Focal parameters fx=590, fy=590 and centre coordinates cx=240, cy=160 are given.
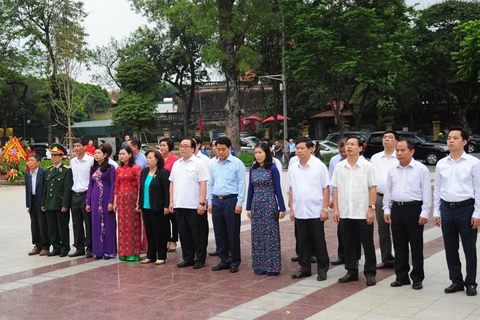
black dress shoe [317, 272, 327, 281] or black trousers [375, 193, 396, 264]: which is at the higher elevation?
black trousers [375, 193, 396, 264]

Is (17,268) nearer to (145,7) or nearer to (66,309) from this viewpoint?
(66,309)

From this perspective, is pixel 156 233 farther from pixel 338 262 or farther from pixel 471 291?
pixel 471 291

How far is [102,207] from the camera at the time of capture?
28.1ft

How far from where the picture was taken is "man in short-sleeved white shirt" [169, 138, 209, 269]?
791cm

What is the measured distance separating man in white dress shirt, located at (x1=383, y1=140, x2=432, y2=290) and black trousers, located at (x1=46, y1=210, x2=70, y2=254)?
4989 millimetres

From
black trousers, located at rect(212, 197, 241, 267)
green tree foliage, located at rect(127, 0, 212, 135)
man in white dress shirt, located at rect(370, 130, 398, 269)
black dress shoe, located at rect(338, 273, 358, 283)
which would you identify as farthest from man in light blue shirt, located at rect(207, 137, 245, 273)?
green tree foliage, located at rect(127, 0, 212, 135)

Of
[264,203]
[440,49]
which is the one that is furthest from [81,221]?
[440,49]

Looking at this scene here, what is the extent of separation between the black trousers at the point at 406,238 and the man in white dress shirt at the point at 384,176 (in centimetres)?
84

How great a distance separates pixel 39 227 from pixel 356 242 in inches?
202

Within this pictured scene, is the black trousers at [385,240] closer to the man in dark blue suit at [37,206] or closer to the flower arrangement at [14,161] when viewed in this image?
the man in dark blue suit at [37,206]

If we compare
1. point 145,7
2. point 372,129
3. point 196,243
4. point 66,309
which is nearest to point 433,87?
point 372,129

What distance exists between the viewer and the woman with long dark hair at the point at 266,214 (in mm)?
7246

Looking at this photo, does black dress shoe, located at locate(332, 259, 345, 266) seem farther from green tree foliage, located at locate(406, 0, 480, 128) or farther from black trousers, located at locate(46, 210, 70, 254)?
green tree foliage, located at locate(406, 0, 480, 128)

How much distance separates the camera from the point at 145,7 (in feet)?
129
